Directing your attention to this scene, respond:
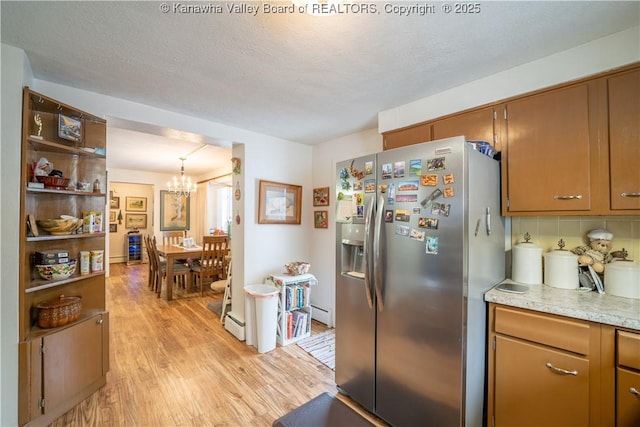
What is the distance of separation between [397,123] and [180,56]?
172cm

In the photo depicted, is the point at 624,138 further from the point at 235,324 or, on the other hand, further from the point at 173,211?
the point at 173,211

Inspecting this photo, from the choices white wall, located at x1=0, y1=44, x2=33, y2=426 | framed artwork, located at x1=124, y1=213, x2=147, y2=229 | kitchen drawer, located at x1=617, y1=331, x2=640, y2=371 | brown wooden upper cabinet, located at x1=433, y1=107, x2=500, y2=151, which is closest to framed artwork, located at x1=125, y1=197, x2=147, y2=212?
framed artwork, located at x1=124, y1=213, x2=147, y2=229

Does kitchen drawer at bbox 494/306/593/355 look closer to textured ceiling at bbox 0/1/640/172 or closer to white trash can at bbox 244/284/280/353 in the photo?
textured ceiling at bbox 0/1/640/172

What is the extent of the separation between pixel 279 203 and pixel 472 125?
2192 millimetres

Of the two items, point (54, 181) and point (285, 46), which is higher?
point (285, 46)

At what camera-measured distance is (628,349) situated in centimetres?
115

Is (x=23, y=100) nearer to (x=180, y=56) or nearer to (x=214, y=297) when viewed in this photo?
(x=180, y=56)

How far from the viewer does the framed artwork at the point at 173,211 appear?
675 cm

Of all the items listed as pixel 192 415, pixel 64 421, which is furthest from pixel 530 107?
pixel 64 421

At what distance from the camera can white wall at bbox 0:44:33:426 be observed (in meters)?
1.51

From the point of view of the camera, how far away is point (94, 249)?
84.0 inches

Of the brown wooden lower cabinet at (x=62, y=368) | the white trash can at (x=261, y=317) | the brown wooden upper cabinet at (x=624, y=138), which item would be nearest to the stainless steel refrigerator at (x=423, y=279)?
the brown wooden upper cabinet at (x=624, y=138)

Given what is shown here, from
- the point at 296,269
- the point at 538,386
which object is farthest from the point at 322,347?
the point at 538,386

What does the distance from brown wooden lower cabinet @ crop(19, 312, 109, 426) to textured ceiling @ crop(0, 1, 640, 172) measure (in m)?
1.78
